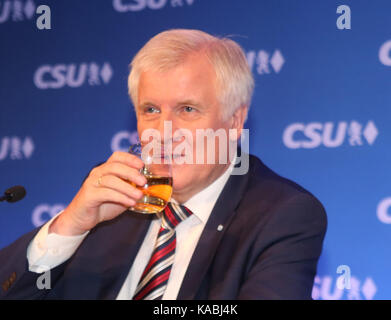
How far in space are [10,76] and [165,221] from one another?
2.51m

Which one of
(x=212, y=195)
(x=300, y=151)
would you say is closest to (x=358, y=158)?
(x=300, y=151)

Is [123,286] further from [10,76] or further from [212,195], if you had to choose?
[10,76]

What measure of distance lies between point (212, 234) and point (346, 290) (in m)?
1.52

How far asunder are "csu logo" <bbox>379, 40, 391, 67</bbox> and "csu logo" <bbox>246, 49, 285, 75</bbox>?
589 millimetres

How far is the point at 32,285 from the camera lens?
203 cm

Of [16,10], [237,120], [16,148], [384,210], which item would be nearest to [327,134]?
[384,210]

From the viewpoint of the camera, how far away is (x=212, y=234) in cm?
209

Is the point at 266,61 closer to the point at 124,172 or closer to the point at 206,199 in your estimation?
the point at 206,199

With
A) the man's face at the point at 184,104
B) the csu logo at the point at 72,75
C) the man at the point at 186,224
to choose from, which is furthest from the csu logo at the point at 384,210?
the csu logo at the point at 72,75

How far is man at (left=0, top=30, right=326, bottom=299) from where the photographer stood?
6.18 ft

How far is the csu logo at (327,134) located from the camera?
3305mm

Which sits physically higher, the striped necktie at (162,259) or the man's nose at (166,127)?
the man's nose at (166,127)

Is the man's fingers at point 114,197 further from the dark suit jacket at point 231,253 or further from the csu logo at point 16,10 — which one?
the csu logo at point 16,10

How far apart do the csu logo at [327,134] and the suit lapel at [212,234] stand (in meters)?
1.18
